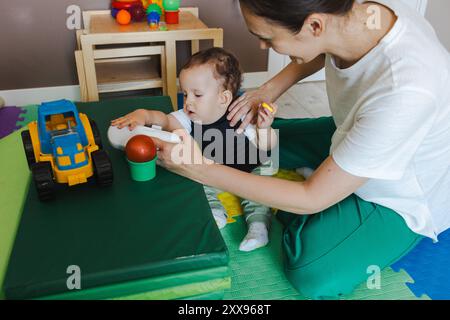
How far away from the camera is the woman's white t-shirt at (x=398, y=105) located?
770 millimetres

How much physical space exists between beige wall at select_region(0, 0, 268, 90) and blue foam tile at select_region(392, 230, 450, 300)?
154 cm

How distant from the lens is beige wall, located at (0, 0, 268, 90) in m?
1.93

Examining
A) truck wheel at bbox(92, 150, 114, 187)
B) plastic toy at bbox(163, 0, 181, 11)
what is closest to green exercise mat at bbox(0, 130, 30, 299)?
truck wheel at bbox(92, 150, 114, 187)

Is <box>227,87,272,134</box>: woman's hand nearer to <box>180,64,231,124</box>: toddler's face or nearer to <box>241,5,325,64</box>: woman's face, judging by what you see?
<box>180,64,231,124</box>: toddler's face

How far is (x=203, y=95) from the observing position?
46.9 inches

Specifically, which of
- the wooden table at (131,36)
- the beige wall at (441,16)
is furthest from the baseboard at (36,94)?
the beige wall at (441,16)

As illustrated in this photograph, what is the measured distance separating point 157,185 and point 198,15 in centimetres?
142

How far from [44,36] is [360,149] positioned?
69.0 inches

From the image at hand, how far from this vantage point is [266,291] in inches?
40.6

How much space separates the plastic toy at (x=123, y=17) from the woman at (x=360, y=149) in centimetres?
94

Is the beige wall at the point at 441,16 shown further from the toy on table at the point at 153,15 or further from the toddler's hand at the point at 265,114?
the toddler's hand at the point at 265,114

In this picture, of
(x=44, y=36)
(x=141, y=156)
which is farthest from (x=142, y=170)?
(x=44, y=36)

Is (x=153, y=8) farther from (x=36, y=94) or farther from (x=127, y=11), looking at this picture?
(x=36, y=94)

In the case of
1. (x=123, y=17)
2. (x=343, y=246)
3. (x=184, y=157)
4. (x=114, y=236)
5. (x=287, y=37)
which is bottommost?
(x=343, y=246)
